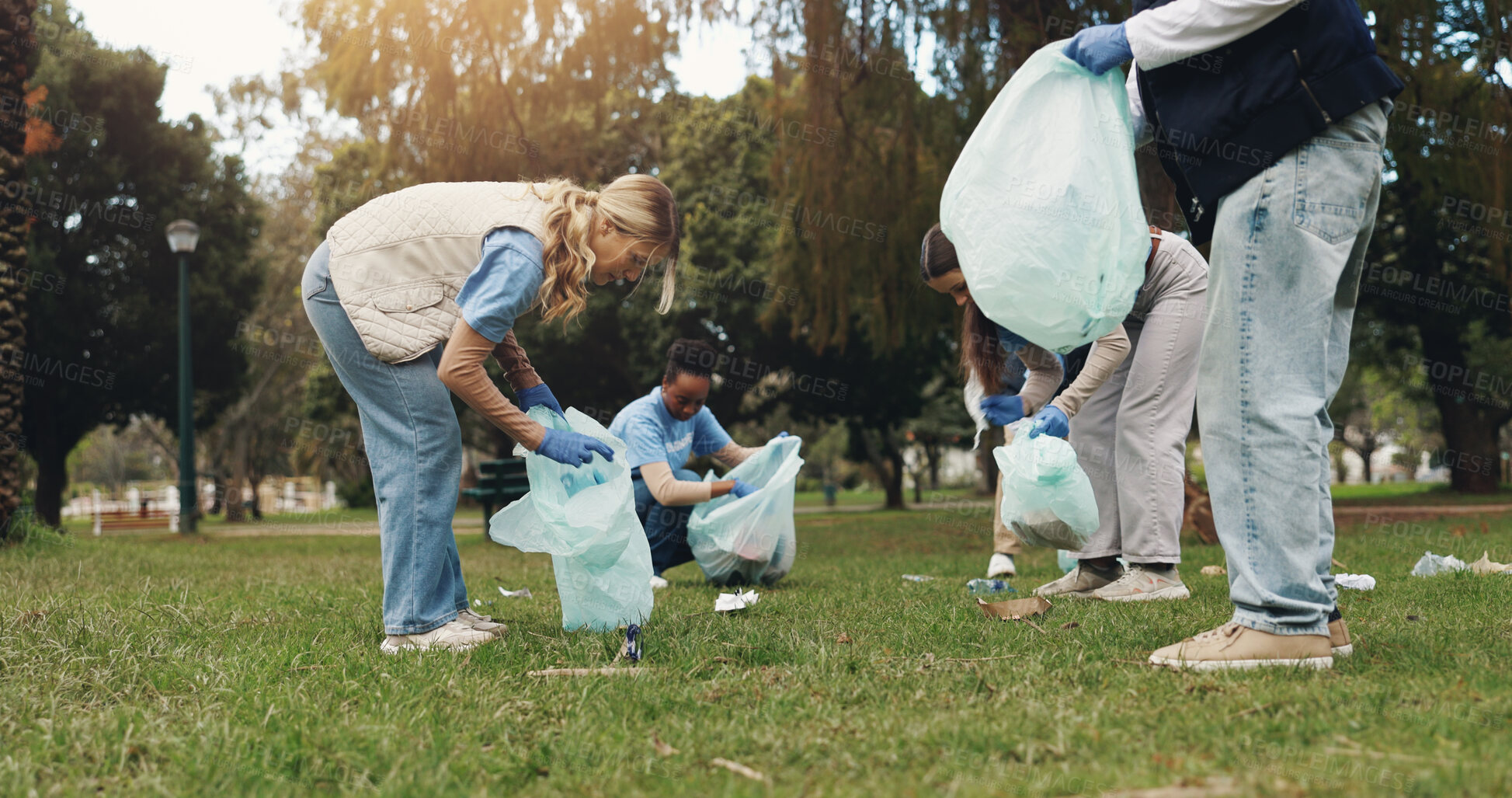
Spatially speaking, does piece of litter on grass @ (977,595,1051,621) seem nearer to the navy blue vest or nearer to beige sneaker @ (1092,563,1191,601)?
beige sneaker @ (1092,563,1191,601)

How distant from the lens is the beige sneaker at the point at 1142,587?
3.61 metres

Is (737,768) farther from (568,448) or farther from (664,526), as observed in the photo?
(664,526)

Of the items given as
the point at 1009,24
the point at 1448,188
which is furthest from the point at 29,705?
the point at 1448,188

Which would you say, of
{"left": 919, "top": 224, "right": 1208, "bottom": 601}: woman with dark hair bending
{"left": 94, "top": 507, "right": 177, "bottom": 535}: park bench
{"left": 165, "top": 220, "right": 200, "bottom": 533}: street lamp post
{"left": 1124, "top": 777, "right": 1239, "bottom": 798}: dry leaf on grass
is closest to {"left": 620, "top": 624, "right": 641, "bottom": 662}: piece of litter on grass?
{"left": 1124, "top": 777, "right": 1239, "bottom": 798}: dry leaf on grass

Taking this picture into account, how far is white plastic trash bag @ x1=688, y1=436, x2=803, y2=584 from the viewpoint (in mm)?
4613

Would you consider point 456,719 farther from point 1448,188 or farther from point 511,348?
point 1448,188

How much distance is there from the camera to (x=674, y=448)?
5008 millimetres

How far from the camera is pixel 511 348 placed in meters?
3.21

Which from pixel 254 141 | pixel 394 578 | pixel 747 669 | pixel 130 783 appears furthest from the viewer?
pixel 254 141

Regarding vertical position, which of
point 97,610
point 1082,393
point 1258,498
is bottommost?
point 97,610

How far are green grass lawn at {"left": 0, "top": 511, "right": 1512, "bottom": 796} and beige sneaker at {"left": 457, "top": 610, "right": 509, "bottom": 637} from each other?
100 mm

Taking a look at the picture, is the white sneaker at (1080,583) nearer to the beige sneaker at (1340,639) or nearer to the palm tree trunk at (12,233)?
the beige sneaker at (1340,639)

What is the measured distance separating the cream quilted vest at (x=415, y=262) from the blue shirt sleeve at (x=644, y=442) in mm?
1977

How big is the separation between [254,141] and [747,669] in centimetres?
2145
